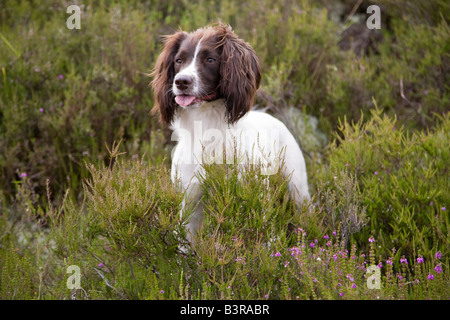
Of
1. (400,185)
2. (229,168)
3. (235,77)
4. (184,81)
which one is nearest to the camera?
(229,168)

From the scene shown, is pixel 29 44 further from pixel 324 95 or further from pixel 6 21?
pixel 324 95

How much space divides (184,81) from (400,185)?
1.71 m

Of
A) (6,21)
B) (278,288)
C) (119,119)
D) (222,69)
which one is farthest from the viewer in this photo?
(6,21)

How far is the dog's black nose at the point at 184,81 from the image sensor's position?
127 inches

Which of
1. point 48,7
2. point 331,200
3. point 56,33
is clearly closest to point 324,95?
point 331,200

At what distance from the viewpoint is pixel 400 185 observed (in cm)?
358

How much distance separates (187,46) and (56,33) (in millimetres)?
2922

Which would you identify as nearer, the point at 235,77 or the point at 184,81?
the point at 184,81

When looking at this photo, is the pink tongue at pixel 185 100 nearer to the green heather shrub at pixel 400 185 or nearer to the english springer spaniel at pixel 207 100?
the english springer spaniel at pixel 207 100

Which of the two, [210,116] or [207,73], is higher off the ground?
[207,73]

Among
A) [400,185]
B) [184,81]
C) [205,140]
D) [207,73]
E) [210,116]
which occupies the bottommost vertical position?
[400,185]

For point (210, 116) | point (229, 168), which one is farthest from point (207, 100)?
point (229, 168)

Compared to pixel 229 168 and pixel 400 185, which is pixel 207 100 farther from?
pixel 400 185

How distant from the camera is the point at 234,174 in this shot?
117 inches
